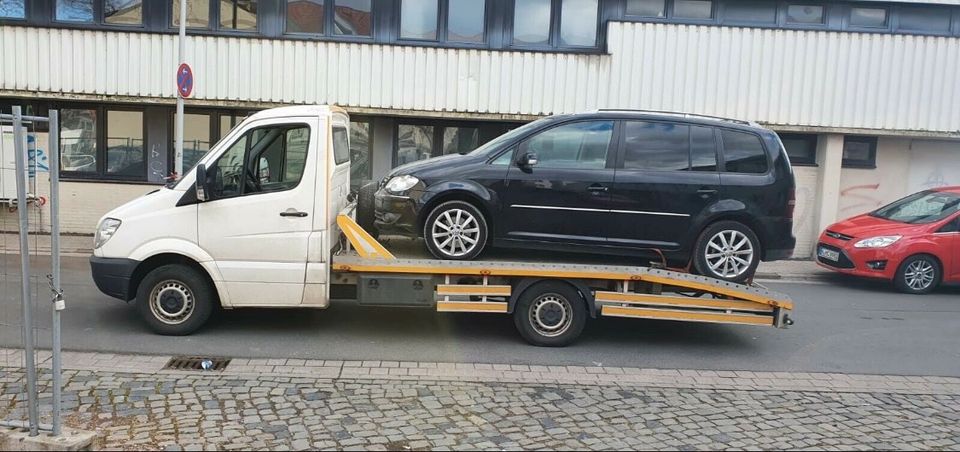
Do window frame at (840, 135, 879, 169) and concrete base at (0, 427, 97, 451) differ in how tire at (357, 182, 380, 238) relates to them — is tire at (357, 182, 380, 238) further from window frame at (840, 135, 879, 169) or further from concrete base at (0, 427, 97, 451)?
window frame at (840, 135, 879, 169)

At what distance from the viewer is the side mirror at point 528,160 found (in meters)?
7.42

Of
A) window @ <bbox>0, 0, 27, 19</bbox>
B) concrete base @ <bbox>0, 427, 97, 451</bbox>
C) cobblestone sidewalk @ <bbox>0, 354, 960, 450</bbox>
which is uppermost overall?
window @ <bbox>0, 0, 27, 19</bbox>

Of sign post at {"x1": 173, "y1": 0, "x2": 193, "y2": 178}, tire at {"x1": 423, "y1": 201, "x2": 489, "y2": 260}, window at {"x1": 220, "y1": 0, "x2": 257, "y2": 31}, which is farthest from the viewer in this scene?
window at {"x1": 220, "y1": 0, "x2": 257, "y2": 31}

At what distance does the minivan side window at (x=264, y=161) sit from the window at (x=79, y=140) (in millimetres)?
8654

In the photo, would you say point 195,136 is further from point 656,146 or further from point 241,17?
point 656,146

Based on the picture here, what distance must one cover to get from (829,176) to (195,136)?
39.8 ft

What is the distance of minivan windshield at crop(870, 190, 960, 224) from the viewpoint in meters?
12.2

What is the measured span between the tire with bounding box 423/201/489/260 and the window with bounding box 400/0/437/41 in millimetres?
7240

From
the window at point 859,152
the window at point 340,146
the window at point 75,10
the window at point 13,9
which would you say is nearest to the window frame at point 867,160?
the window at point 859,152

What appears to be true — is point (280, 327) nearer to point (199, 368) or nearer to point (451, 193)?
point (199, 368)

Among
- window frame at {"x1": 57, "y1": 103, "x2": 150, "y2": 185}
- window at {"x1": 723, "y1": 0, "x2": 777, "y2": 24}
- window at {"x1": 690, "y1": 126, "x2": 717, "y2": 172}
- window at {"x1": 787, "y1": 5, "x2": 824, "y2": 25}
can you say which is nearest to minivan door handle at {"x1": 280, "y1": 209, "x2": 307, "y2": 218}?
window at {"x1": 690, "y1": 126, "x2": 717, "y2": 172}

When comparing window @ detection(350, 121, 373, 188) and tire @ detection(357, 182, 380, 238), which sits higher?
window @ detection(350, 121, 373, 188)

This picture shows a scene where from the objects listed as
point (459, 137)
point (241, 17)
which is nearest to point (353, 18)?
point (241, 17)

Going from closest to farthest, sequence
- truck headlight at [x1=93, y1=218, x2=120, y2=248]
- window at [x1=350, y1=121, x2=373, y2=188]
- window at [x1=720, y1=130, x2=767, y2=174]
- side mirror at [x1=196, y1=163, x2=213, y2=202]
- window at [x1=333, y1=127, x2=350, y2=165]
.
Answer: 1. side mirror at [x1=196, y1=163, x2=213, y2=202]
2. truck headlight at [x1=93, y1=218, x2=120, y2=248]
3. window at [x1=720, y1=130, x2=767, y2=174]
4. window at [x1=333, y1=127, x2=350, y2=165]
5. window at [x1=350, y1=121, x2=373, y2=188]
